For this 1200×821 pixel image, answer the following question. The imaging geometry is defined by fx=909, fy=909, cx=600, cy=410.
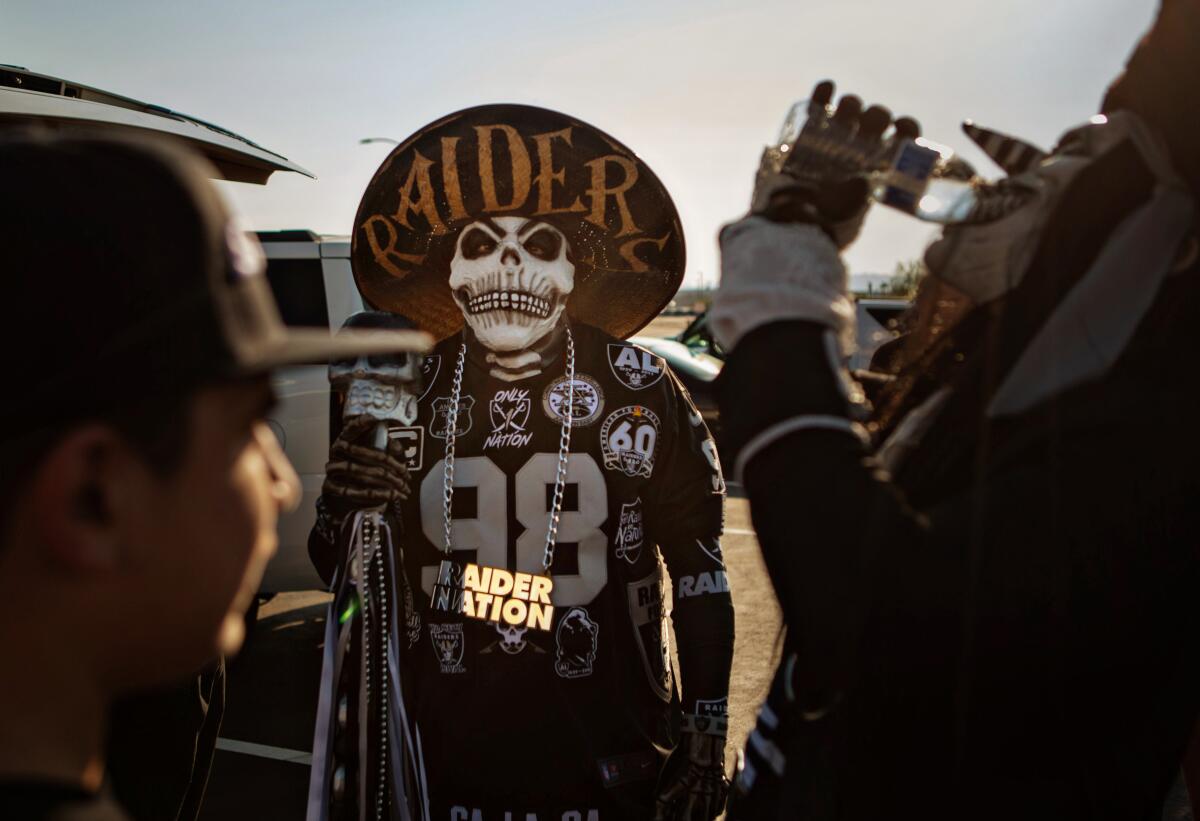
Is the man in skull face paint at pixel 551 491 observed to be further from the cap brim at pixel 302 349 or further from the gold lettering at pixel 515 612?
the cap brim at pixel 302 349

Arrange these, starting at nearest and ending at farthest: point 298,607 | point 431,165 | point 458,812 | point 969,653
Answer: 1. point 969,653
2. point 458,812
3. point 431,165
4. point 298,607

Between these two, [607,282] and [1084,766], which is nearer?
[1084,766]

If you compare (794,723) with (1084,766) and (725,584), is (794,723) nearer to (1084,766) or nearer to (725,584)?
(1084,766)

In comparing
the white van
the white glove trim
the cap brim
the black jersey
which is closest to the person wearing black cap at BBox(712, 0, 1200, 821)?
the white glove trim

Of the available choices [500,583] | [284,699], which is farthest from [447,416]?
[284,699]

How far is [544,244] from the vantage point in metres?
2.65

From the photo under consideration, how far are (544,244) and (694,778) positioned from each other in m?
1.50

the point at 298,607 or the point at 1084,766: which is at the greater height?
the point at 1084,766

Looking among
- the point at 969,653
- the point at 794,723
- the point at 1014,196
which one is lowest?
the point at 794,723

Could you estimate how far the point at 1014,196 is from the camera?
1.40 m

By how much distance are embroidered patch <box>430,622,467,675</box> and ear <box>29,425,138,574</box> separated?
143 cm

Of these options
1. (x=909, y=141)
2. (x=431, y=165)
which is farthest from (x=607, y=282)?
(x=909, y=141)

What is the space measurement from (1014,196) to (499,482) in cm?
147

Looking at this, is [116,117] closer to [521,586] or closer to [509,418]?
[509,418]
